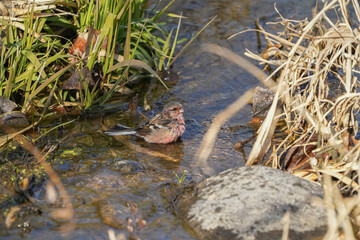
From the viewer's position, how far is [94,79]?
19.8 feet

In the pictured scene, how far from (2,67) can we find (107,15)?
141 centimetres

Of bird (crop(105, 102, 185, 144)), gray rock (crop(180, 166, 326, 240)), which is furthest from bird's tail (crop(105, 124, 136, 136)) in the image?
gray rock (crop(180, 166, 326, 240))

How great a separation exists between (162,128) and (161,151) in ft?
0.85

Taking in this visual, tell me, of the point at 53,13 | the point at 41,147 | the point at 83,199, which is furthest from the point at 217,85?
the point at 83,199

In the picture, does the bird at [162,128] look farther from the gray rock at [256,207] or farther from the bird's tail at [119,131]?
the gray rock at [256,207]

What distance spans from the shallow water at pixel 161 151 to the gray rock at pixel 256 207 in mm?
192

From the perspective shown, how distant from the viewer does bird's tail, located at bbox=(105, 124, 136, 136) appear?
18.4 feet

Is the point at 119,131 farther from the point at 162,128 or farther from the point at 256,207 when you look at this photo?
the point at 256,207

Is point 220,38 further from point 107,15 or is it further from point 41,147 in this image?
point 41,147

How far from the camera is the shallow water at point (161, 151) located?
13.1 feet

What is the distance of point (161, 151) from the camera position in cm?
566

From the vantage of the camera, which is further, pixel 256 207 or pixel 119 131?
pixel 119 131

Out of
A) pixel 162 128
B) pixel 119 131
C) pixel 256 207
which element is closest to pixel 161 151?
pixel 162 128

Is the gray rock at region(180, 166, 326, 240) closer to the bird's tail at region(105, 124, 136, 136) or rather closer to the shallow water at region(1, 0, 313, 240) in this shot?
the shallow water at region(1, 0, 313, 240)
